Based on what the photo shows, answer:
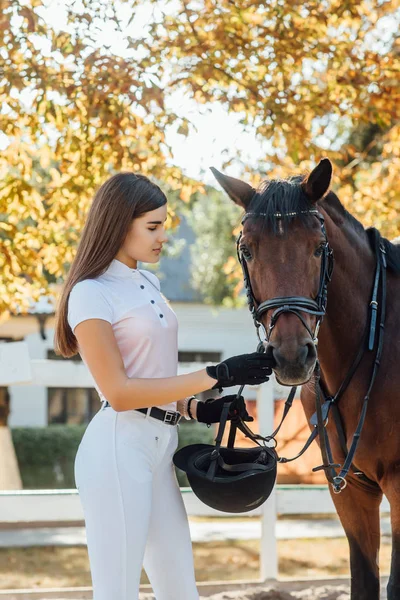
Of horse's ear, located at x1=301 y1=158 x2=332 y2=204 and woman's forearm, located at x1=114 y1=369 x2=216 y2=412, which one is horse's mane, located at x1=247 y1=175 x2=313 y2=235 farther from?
woman's forearm, located at x1=114 y1=369 x2=216 y2=412

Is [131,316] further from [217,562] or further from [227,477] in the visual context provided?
[217,562]

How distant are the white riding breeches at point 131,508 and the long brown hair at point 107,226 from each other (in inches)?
14.5

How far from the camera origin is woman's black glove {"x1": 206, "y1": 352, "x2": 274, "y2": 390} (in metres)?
2.36

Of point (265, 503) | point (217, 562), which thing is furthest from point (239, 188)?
point (217, 562)


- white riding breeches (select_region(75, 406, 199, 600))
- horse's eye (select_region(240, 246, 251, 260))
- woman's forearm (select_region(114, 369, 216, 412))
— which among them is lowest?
white riding breeches (select_region(75, 406, 199, 600))

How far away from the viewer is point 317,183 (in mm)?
2854

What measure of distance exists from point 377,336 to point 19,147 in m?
3.93

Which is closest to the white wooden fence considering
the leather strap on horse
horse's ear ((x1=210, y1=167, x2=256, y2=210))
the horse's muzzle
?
the leather strap on horse

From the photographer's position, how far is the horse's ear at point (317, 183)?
282 cm

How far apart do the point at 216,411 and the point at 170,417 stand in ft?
0.79

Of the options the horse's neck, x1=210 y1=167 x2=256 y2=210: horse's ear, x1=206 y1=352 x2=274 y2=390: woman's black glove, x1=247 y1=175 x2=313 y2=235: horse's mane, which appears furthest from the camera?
the horse's neck

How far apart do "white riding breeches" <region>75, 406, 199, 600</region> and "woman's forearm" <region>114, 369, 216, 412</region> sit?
0.09 meters

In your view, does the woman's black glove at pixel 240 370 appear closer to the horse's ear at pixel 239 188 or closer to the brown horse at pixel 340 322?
the brown horse at pixel 340 322

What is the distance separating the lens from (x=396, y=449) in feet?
10.1
